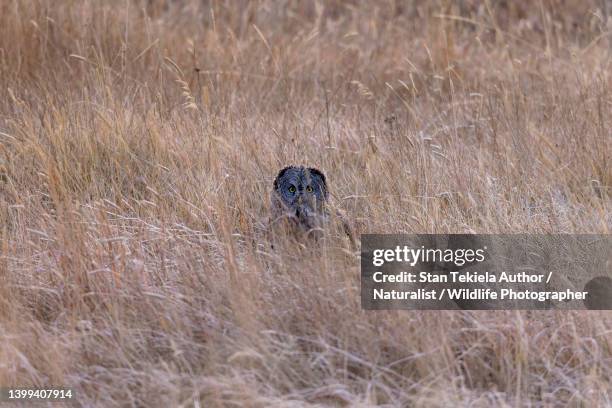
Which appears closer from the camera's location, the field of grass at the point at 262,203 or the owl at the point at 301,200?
the field of grass at the point at 262,203

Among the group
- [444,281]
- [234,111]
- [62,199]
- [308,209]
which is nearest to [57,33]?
[234,111]

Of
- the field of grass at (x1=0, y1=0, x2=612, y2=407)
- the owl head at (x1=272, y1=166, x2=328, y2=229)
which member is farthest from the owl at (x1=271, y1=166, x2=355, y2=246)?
the field of grass at (x1=0, y1=0, x2=612, y2=407)

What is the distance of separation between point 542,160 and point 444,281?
1.48 metres

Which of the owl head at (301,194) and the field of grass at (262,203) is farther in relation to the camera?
the owl head at (301,194)

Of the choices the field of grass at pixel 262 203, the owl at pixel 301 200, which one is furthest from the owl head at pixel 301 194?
the field of grass at pixel 262 203

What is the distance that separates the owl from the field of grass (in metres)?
0.15

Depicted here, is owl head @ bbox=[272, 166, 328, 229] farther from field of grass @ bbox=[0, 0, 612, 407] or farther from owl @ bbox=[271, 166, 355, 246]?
field of grass @ bbox=[0, 0, 612, 407]

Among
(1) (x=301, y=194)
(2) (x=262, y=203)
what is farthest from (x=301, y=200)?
(2) (x=262, y=203)

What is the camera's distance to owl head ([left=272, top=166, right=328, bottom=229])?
4297 mm

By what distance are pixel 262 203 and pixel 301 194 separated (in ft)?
1.92

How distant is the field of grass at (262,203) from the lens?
3.40 meters

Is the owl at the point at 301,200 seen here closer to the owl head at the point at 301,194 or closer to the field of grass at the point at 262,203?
the owl head at the point at 301,194

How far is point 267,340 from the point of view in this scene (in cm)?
344

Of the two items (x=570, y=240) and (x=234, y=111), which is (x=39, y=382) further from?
(x=234, y=111)
